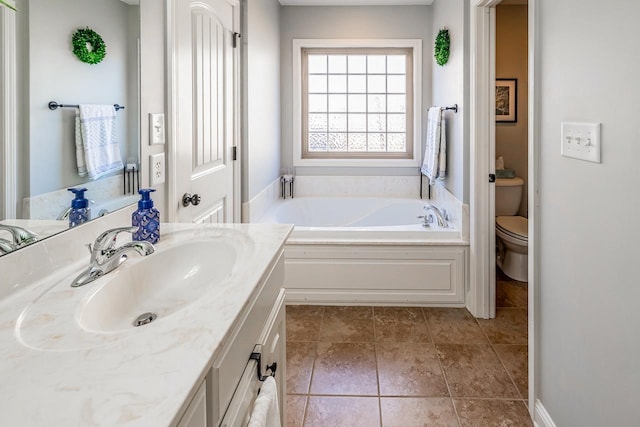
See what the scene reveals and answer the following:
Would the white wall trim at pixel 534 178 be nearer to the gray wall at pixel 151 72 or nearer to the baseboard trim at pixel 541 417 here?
the baseboard trim at pixel 541 417

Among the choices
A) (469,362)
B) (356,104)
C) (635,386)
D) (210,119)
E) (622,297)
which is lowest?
(469,362)

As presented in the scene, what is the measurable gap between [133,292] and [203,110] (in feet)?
4.68

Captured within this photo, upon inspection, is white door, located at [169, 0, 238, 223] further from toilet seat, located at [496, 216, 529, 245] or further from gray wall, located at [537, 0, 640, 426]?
toilet seat, located at [496, 216, 529, 245]

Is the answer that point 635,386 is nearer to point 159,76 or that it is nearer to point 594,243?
point 594,243

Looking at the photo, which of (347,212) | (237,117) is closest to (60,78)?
(237,117)

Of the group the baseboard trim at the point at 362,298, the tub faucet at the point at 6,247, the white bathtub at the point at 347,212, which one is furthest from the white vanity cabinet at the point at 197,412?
the white bathtub at the point at 347,212

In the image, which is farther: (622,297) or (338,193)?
(338,193)

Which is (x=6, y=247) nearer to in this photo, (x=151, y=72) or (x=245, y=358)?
(x=245, y=358)

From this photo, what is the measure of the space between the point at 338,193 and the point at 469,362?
2363 millimetres

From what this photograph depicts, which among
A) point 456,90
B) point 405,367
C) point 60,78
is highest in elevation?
point 456,90

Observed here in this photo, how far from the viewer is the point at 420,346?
258 centimetres

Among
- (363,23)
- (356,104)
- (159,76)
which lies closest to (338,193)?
(356,104)

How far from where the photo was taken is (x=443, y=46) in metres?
3.48

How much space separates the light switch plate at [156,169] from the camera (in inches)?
69.4
